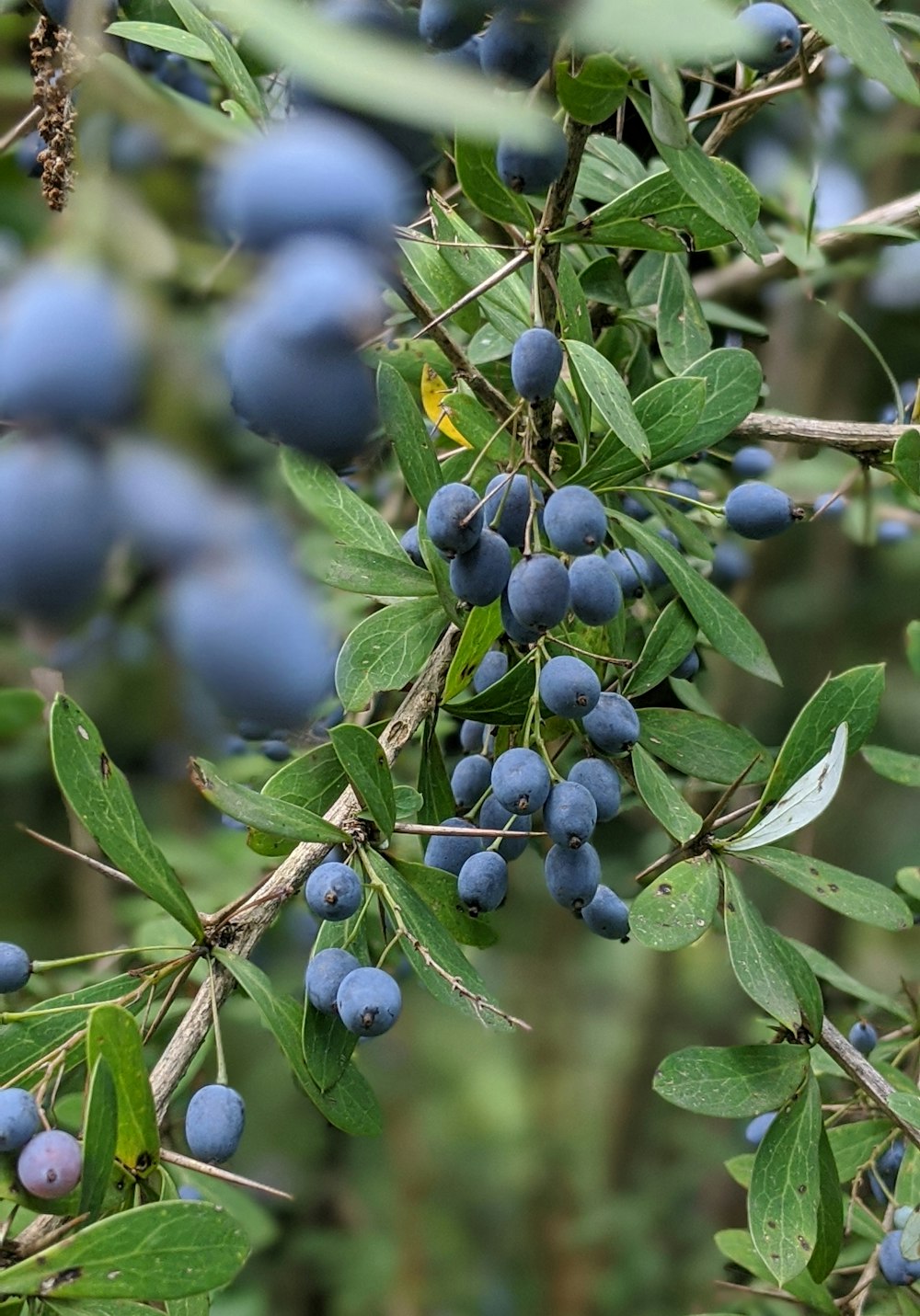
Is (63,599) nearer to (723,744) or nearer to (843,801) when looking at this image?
(723,744)

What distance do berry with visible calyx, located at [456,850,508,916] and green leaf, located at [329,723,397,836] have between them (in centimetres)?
6

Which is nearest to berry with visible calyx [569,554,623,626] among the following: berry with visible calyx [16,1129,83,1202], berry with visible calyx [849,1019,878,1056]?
berry with visible calyx [16,1129,83,1202]

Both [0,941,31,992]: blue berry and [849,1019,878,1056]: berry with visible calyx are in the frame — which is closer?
[0,941,31,992]: blue berry

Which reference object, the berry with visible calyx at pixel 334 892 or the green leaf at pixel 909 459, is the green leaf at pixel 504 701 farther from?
the green leaf at pixel 909 459

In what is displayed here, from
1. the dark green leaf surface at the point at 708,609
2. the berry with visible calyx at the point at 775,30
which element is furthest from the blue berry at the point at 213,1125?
the berry with visible calyx at the point at 775,30

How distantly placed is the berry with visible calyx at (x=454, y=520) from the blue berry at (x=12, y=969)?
361mm

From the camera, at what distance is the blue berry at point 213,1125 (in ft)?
2.15

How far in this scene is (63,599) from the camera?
273mm

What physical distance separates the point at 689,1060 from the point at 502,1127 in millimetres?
2402

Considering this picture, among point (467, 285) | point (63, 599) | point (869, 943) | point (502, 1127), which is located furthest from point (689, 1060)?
point (869, 943)

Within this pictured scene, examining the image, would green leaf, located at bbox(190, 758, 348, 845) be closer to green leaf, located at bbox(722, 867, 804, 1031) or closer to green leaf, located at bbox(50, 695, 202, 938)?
Answer: green leaf, located at bbox(50, 695, 202, 938)

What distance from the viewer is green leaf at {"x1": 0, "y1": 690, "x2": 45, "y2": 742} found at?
1166 millimetres

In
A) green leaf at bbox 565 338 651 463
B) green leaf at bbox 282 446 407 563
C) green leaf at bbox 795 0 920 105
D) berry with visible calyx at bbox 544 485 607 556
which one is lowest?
green leaf at bbox 282 446 407 563

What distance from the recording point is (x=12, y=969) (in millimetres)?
750
